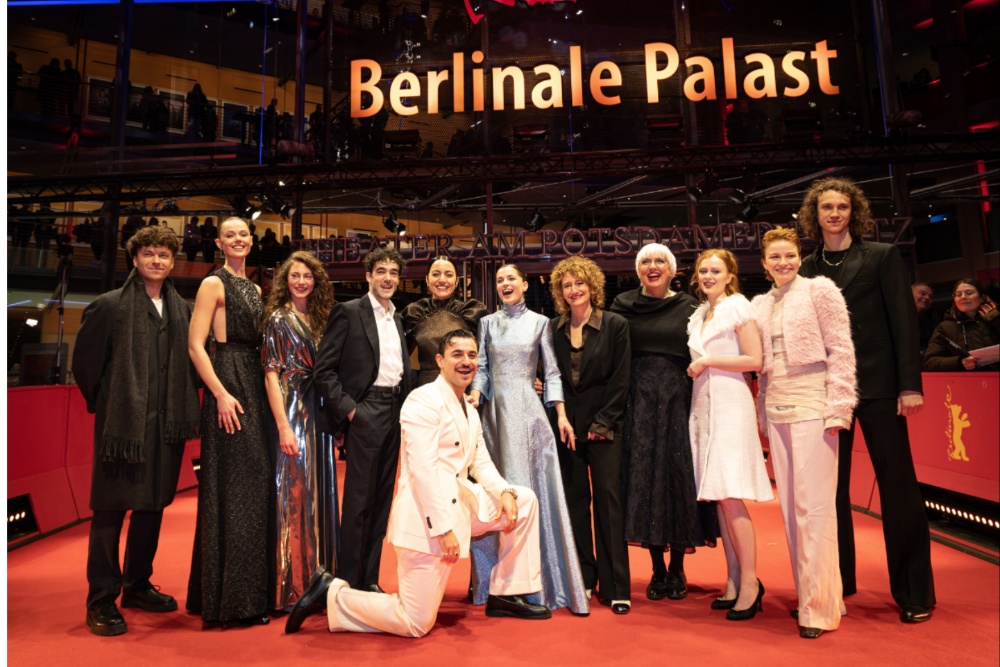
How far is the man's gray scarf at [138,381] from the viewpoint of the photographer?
9.59ft

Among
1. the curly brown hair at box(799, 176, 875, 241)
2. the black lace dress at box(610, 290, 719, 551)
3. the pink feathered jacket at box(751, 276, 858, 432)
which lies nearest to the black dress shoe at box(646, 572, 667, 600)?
the black lace dress at box(610, 290, 719, 551)

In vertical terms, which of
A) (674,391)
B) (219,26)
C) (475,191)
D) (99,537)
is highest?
(219,26)

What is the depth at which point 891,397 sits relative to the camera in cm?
306

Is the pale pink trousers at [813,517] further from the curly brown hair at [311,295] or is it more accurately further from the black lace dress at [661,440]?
the curly brown hair at [311,295]

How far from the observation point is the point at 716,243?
12297 mm

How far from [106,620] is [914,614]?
360 cm

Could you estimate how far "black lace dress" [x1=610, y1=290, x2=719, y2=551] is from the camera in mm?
3248

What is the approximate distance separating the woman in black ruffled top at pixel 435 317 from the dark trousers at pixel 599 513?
83 centimetres

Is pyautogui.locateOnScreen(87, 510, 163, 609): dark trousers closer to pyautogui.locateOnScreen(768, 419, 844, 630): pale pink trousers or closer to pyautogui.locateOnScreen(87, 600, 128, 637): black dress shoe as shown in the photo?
pyautogui.locateOnScreen(87, 600, 128, 637): black dress shoe

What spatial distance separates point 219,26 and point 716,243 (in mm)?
16112

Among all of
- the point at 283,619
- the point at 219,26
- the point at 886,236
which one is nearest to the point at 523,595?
the point at 283,619

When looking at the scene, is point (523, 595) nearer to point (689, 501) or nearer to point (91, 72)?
point (689, 501)

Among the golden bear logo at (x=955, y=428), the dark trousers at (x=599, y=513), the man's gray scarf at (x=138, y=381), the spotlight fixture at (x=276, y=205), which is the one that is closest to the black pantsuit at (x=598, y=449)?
the dark trousers at (x=599, y=513)

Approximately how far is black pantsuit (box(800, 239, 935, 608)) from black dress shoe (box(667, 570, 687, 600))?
910 millimetres
